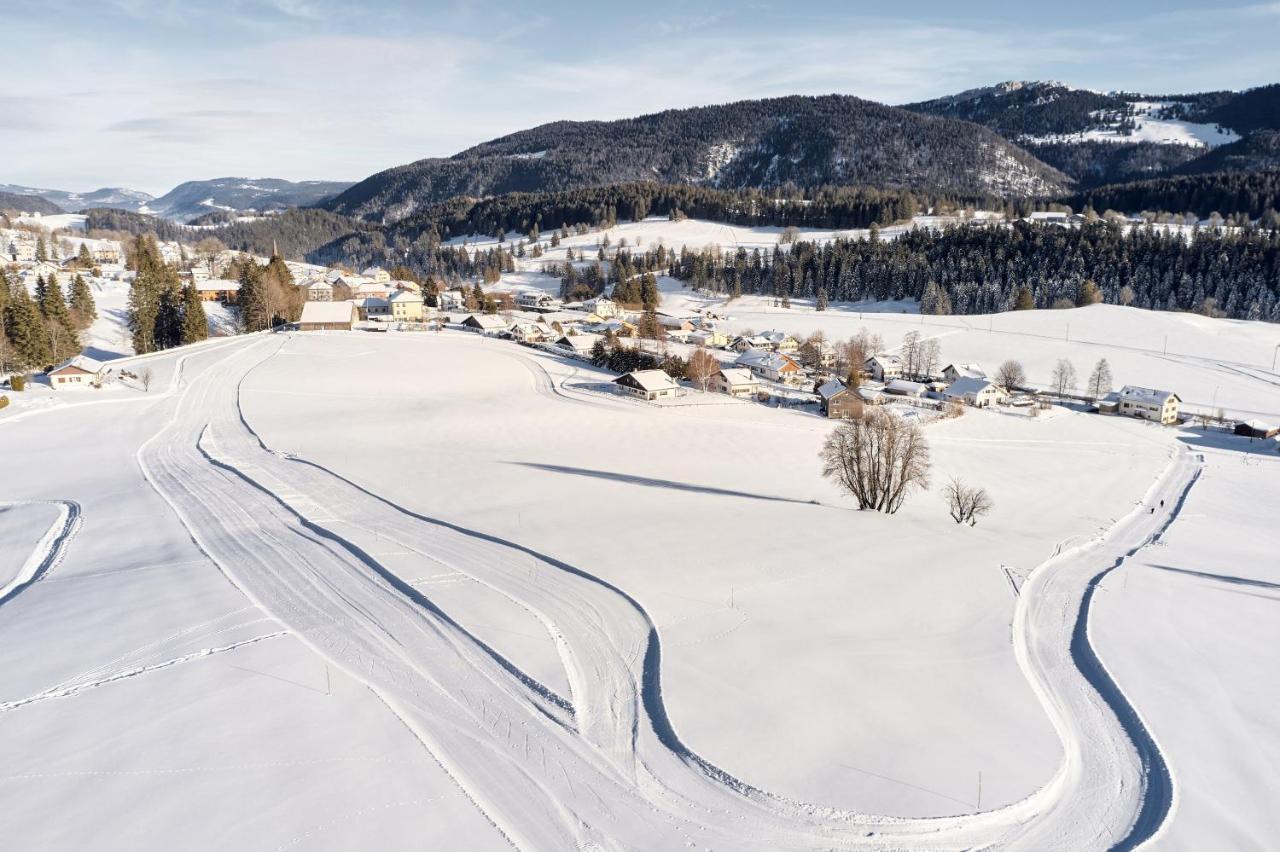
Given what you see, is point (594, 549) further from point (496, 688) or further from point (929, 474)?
point (929, 474)

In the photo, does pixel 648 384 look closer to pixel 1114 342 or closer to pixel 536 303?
pixel 1114 342

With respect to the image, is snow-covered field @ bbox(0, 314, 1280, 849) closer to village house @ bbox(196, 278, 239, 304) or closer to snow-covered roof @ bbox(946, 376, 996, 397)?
snow-covered roof @ bbox(946, 376, 996, 397)

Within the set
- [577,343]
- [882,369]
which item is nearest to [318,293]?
[577,343]

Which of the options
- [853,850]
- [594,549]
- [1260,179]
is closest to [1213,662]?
[853,850]

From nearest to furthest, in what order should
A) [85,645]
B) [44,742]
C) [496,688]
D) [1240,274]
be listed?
[44,742] → [496,688] → [85,645] → [1240,274]

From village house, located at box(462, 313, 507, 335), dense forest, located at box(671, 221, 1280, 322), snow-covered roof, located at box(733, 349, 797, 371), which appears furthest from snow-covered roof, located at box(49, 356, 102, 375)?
dense forest, located at box(671, 221, 1280, 322)

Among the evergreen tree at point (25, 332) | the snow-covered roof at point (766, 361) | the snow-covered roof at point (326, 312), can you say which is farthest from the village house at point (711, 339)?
the evergreen tree at point (25, 332)
